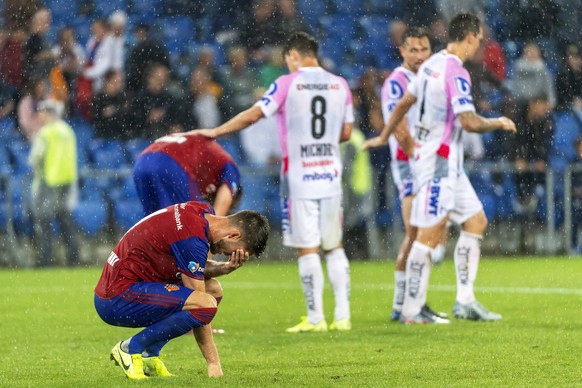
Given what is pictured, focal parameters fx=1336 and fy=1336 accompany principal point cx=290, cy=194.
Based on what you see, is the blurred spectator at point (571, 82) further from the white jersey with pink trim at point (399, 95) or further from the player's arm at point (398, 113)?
the player's arm at point (398, 113)

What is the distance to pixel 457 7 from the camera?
2059 centimetres

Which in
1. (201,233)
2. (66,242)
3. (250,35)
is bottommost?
(66,242)

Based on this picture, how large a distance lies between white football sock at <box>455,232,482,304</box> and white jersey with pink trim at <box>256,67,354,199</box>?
123 cm

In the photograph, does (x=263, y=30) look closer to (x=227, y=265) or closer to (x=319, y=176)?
(x=319, y=176)

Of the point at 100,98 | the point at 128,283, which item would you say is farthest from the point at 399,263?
the point at 100,98

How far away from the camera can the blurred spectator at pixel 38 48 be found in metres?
20.2

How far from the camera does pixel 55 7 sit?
2114 cm

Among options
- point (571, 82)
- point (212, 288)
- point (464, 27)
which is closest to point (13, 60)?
point (571, 82)

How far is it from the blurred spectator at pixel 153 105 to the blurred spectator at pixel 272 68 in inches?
53.6

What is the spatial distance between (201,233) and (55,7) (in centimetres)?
1443

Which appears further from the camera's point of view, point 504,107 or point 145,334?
point 504,107

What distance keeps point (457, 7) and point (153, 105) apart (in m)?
4.96

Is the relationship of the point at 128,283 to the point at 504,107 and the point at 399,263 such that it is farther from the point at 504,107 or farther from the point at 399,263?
the point at 504,107

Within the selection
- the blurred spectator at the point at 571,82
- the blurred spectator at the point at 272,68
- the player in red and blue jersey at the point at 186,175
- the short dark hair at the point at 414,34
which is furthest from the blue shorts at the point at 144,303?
the blurred spectator at the point at 571,82
